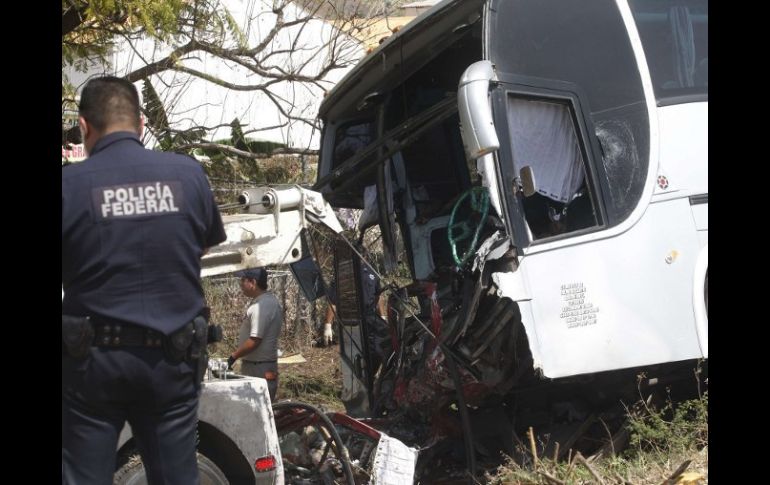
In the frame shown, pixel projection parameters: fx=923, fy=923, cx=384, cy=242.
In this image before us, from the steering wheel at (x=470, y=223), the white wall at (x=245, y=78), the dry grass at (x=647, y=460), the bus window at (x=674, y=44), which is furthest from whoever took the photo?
the white wall at (x=245, y=78)

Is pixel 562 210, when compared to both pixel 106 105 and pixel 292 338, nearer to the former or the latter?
pixel 106 105

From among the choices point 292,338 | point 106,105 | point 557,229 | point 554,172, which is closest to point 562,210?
point 557,229

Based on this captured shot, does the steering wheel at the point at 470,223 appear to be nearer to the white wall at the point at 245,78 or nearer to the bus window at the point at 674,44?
the bus window at the point at 674,44

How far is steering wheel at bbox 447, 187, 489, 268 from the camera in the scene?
5.61m

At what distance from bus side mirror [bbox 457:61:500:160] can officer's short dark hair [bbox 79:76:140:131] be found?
6.50 ft

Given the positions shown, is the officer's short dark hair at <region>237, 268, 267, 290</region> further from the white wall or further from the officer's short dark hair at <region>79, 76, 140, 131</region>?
the officer's short dark hair at <region>79, 76, 140, 131</region>

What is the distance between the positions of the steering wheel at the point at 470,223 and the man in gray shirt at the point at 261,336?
1.92 metres

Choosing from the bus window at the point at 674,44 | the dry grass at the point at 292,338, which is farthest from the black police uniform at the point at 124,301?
the dry grass at the point at 292,338

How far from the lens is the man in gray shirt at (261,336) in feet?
23.9

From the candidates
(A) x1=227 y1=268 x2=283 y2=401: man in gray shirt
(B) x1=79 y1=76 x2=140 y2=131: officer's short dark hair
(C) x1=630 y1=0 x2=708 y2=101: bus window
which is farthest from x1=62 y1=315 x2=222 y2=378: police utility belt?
(A) x1=227 y1=268 x2=283 y2=401: man in gray shirt

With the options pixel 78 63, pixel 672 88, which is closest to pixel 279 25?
pixel 78 63

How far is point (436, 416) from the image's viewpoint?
6.15m
